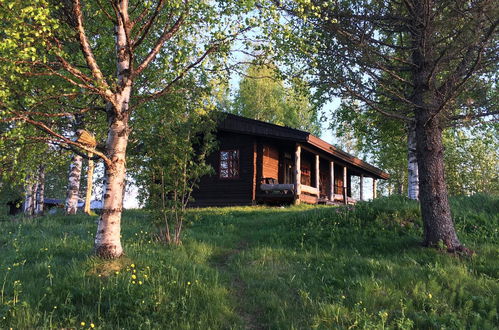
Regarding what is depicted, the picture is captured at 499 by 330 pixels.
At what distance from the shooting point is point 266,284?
18.6 ft

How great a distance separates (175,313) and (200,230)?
20.5 ft

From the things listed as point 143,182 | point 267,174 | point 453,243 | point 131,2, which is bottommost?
point 453,243

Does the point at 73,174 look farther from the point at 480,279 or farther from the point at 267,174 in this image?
the point at 480,279

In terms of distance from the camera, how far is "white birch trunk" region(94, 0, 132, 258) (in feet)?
18.8

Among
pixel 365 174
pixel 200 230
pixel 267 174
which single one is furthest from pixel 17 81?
pixel 365 174

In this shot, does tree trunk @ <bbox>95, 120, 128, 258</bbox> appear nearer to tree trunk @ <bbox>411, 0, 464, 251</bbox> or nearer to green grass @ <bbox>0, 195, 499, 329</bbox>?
green grass @ <bbox>0, 195, 499, 329</bbox>

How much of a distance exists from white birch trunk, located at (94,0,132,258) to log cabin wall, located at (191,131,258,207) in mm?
11205

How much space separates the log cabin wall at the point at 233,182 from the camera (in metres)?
17.8

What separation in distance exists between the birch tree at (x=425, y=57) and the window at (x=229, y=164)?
10717 mm

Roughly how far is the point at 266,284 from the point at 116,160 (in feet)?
10.7

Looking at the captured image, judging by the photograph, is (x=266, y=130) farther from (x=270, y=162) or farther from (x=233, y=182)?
(x=233, y=182)

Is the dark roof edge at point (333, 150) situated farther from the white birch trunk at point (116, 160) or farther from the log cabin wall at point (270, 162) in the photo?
the white birch trunk at point (116, 160)

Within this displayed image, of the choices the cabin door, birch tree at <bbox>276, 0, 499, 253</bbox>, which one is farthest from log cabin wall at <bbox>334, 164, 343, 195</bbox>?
birch tree at <bbox>276, 0, 499, 253</bbox>

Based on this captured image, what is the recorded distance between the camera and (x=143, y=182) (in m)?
8.59
